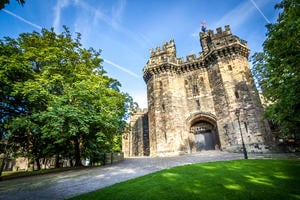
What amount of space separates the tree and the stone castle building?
12.6 ft

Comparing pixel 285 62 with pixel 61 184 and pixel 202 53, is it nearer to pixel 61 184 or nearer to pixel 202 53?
pixel 61 184

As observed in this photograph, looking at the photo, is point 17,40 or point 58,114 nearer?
point 58,114

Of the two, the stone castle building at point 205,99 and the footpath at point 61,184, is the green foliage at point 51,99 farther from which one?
the stone castle building at point 205,99

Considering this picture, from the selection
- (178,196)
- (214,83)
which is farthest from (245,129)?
(178,196)

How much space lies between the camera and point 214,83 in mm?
19625

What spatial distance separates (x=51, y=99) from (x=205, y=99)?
56.0ft

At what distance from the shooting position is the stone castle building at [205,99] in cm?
1647

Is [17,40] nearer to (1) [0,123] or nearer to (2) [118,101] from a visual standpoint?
(1) [0,123]

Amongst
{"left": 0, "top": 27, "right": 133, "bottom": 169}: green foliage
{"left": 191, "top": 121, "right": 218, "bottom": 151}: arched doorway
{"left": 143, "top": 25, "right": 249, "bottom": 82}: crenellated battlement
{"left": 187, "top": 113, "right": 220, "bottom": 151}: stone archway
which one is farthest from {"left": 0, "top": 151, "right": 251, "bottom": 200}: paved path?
{"left": 143, "top": 25, "right": 249, "bottom": 82}: crenellated battlement

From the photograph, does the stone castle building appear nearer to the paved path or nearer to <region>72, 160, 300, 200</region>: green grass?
the paved path

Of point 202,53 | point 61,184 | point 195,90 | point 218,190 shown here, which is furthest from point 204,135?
point 61,184

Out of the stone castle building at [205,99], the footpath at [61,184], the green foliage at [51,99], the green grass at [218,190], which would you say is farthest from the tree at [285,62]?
the green foliage at [51,99]

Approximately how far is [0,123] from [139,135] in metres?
19.3

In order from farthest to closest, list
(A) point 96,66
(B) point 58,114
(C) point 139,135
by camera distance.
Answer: (C) point 139,135 < (A) point 96,66 < (B) point 58,114
